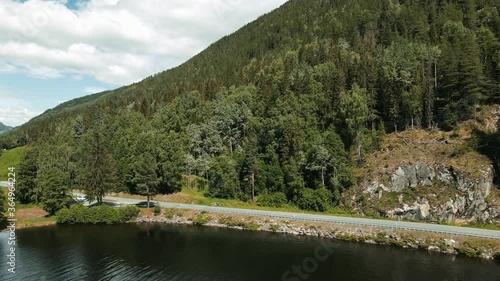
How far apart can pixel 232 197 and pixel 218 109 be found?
105 feet

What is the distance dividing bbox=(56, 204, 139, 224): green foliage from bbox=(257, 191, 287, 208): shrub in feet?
96.2

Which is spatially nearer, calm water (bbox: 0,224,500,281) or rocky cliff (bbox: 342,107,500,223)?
calm water (bbox: 0,224,500,281)

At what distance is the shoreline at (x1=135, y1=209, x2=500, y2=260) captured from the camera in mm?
45031

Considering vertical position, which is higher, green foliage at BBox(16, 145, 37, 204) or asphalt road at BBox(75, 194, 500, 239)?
green foliage at BBox(16, 145, 37, 204)

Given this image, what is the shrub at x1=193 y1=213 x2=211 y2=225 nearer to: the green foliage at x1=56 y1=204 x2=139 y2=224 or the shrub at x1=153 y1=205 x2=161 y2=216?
the shrub at x1=153 y1=205 x2=161 y2=216

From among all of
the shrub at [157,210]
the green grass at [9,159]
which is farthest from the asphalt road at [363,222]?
the green grass at [9,159]

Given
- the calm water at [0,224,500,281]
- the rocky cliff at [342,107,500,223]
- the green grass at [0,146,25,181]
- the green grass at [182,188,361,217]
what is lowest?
the calm water at [0,224,500,281]

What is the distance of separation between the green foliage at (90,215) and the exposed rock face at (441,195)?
5211 centimetres

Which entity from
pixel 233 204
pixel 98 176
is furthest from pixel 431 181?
pixel 98 176

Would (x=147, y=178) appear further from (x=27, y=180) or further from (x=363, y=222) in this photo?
(x=363, y=222)

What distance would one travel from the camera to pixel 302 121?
8056cm

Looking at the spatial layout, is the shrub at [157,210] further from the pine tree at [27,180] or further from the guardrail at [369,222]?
the pine tree at [27,180]

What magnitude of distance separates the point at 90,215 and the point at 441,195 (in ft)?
222

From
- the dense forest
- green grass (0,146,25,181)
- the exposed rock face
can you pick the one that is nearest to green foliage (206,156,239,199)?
the dense forest
